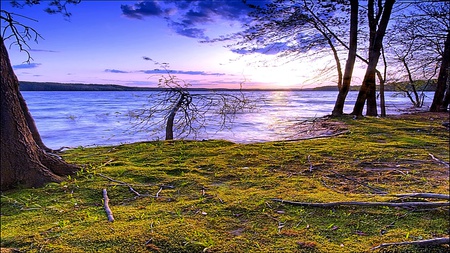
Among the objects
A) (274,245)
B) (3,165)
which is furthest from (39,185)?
(274,245)

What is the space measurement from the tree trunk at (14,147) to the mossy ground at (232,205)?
0.17m

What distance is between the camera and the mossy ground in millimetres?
2238

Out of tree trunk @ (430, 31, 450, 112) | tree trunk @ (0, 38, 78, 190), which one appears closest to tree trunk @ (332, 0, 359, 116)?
tree trunk @ (430, 31, 450, 112)

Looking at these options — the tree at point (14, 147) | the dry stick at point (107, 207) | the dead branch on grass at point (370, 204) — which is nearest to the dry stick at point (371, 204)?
the dead branch on grass at point (370, 204)

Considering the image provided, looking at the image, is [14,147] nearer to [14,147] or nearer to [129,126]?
[14,147]

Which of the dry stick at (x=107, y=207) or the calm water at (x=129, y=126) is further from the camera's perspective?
the calm water at (x=129, y=126)

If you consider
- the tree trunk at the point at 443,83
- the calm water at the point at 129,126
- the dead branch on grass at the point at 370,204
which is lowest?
the calm water at the point at 129,126

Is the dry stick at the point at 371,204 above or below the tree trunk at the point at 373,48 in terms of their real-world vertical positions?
below

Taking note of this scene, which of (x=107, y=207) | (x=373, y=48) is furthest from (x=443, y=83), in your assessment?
(x=107, y=207)

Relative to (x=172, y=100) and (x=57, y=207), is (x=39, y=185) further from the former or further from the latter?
(x=172, y=100)

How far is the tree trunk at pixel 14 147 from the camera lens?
3352mm

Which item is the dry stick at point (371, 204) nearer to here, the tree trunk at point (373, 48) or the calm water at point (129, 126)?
the calm water at point (129, 126)

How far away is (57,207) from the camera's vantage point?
2977mm

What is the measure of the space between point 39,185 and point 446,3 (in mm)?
14985
